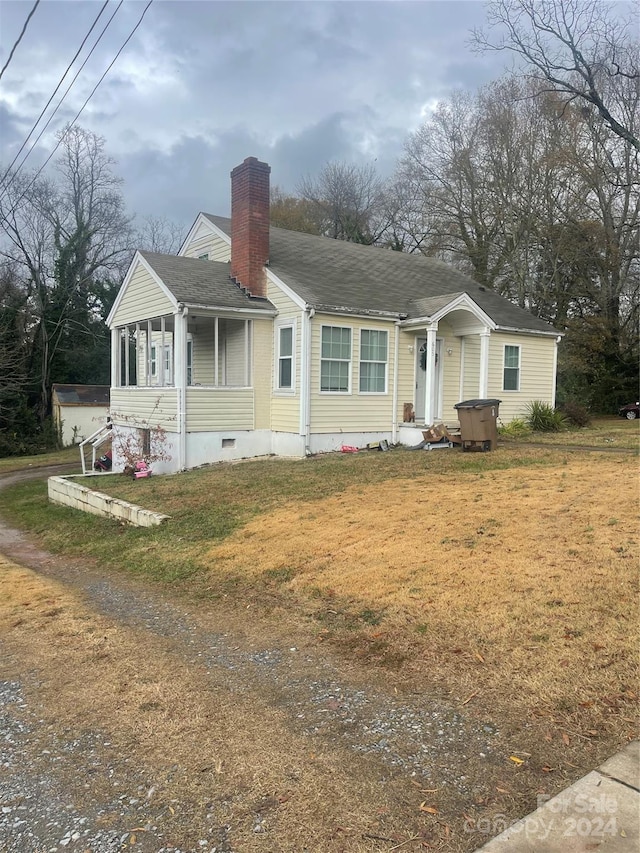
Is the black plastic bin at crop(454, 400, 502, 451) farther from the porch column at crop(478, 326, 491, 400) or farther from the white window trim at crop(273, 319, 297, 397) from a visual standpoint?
the white window trim at crop(273, 319, 297, 397)

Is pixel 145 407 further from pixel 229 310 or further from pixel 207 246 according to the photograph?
pixel 207 246

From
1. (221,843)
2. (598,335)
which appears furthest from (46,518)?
(598,335)

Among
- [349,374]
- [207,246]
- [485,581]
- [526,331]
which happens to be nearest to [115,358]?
[207,246]

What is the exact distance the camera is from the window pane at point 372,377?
1473 centimetres

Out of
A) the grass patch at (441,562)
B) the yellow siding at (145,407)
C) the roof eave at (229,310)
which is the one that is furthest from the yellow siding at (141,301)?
the grass patch at (441,562)

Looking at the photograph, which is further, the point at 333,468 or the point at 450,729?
the point at 333,468

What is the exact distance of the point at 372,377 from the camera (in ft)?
48.9

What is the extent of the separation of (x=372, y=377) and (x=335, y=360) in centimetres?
122

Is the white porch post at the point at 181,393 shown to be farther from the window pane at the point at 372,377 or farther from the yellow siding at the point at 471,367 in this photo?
the yellow siding at the point at 471,367

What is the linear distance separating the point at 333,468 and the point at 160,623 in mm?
6244

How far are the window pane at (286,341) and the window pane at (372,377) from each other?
179 cm

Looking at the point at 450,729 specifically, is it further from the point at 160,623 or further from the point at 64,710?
the point at 160,623

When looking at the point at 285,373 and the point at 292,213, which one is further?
the point at 292,213

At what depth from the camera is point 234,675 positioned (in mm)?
4223
